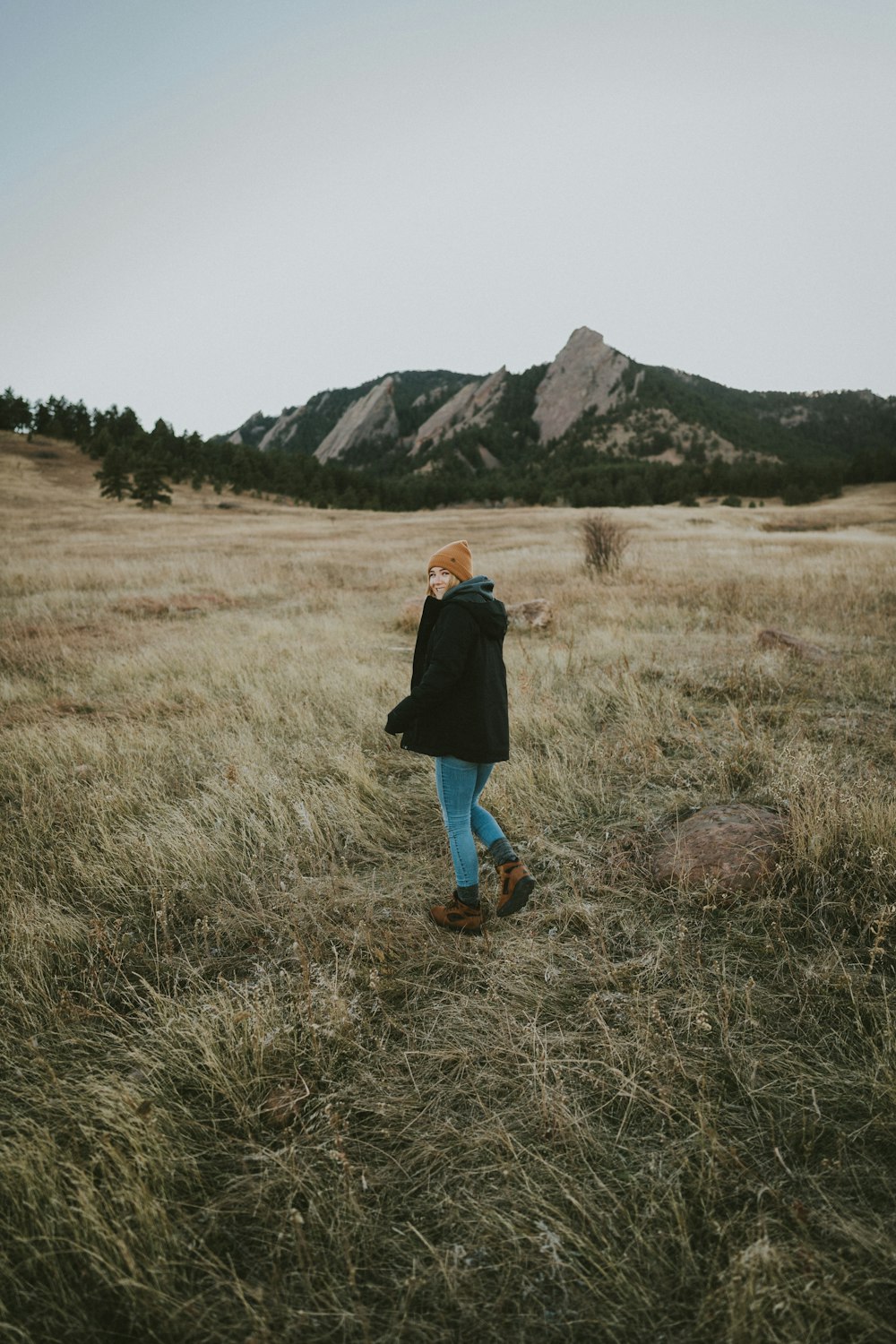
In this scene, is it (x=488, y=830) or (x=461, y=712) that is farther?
(x=488, y=830)

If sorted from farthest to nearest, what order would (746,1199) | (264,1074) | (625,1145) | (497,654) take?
(497,654) < (264,1074) < (625,1145) < (746,1199)

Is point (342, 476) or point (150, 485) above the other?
point (342, 476)

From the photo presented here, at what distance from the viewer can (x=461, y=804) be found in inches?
117

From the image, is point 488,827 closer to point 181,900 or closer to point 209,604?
point 181,900

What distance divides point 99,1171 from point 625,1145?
1.69m

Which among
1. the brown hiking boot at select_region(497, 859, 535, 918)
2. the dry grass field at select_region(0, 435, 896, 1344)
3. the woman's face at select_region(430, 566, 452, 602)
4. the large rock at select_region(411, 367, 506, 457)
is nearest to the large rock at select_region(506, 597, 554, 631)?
the dry grass field at select_region(0, 435, 896, 1344)

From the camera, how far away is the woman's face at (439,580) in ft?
9.45

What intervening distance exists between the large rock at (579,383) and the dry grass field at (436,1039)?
5192 inches

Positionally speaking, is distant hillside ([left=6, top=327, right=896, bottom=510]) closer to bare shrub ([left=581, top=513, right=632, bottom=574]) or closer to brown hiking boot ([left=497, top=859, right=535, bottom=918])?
bare shrub ([left=581, top=513, right=632, bottom=574])

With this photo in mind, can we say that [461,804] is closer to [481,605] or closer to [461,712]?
[461,712]

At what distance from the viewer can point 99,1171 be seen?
1828 millimetres

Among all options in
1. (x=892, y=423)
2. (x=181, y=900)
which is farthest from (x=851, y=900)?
(x=892, y=423)

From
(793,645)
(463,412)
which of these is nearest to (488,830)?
(793,645)

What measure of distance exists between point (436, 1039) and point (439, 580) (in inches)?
79.6
